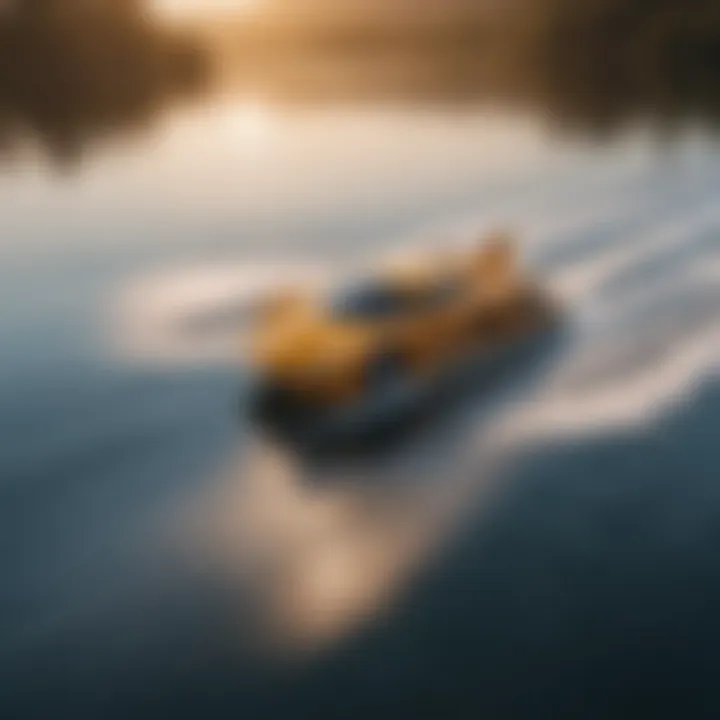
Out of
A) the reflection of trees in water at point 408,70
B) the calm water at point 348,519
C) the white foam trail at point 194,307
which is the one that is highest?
the reflection of trees in water at point 408,70

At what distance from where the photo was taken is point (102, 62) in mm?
57062

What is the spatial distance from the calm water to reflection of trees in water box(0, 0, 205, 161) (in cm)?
3274

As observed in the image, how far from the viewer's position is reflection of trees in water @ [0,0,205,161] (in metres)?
53.0

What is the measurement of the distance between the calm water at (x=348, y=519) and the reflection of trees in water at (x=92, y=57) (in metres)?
32.7

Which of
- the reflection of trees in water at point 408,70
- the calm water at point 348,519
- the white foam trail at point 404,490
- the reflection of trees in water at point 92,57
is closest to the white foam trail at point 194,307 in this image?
the calm water at point 348,519

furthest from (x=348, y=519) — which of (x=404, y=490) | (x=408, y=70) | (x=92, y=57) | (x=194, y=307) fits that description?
(x=408, y=70)

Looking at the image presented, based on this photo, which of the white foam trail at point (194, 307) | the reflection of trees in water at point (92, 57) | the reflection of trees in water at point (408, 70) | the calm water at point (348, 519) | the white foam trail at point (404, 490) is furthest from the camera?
the reflection of trees in water at point (92, 57)

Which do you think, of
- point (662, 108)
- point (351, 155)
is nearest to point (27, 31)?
point (351, 155)

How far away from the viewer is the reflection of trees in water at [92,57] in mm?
53000

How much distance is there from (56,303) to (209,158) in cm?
1779

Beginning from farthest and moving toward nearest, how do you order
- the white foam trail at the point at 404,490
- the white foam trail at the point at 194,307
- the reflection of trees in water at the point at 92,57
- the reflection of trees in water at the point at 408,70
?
the reflection of trees in water at the point at 92,57
the reflection of trees in water at the point at 408,70
the white foam trail at the point at 194,307
the white foam trail at the point at 404,490

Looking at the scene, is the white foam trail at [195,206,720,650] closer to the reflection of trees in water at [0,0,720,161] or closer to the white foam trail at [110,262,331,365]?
the white foam trail at [110,262,331,365]

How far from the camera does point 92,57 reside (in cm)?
5688

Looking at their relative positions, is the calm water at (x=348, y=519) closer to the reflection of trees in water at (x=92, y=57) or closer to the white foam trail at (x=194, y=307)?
the white foam trail at (x=194, y=307)
